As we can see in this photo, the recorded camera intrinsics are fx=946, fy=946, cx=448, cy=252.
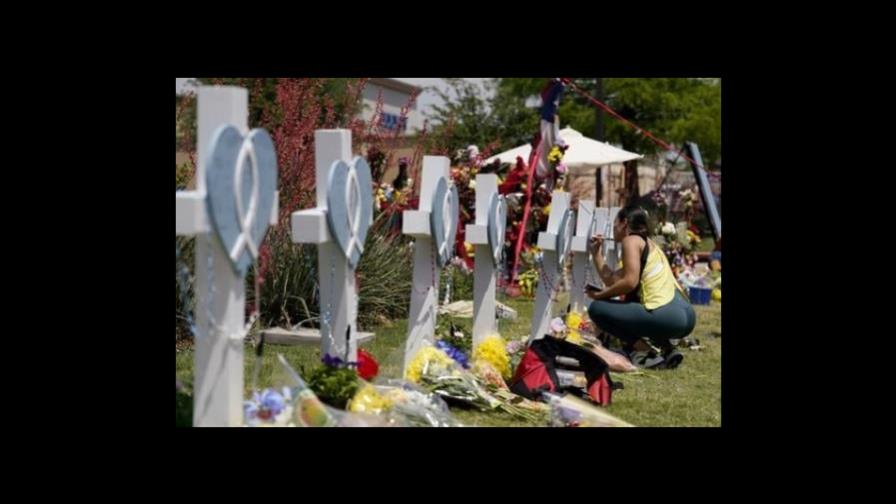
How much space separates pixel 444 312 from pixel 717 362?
2.24 metres

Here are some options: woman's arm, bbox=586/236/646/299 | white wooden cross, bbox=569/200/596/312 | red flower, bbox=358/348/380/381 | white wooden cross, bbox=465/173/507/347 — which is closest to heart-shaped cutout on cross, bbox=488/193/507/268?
white wooden cross, bbox=465/173/507/347

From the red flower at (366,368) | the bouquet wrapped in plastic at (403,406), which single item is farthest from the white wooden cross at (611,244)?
the bouquet wrapped in plastic at (403,406)

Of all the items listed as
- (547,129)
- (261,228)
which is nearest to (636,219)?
(547,129)

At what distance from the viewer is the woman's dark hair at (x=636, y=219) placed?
6.93 m

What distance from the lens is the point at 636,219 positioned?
6930 mm

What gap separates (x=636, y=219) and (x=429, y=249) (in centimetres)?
219

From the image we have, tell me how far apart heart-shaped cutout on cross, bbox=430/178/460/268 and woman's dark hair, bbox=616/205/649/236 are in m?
1.78

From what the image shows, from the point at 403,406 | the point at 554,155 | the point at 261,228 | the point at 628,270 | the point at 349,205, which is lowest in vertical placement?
the point at 403,406

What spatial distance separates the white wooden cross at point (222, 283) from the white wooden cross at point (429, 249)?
5.27ft

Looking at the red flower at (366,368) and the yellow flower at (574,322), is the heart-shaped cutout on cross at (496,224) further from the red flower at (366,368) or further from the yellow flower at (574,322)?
the yellow flower at (574,322)

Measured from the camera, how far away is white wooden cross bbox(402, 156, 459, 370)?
5.20 meters

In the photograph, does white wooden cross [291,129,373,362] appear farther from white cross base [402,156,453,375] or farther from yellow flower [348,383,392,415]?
white cross base [402,156,453,375]

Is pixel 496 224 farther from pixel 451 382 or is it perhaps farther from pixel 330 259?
pixel 330 259

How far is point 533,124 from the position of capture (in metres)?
24.5
